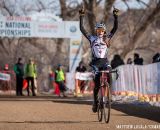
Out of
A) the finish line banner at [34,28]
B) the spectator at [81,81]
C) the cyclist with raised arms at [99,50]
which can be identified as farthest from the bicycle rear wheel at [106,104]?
the finish line banner at [34,28]

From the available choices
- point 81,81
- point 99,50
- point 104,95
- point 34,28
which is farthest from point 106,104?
point 34,28

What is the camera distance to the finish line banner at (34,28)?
32219 millimetres

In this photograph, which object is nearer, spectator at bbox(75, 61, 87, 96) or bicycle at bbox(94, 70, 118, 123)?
bicycle at bbox(94, 70, 118, 123)

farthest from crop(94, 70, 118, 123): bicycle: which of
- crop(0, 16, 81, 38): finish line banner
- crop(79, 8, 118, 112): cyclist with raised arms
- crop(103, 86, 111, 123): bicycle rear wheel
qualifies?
crop(0, 16, 81, 38): finish line banner

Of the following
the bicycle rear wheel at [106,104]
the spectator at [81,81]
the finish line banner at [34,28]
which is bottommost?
the bicycle rear wheel at [106,104]

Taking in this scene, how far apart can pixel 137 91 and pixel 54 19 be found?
458 inches

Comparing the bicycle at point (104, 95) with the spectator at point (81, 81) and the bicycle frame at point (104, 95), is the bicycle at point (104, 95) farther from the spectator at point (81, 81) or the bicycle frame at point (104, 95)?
the spectator at point (81, 81)

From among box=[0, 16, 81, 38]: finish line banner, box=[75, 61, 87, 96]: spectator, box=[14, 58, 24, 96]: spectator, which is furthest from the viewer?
box=[0, 16, 81, 38]: finish line banner

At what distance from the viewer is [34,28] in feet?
106

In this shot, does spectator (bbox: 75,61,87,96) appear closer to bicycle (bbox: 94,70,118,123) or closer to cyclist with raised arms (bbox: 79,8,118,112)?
cyclist with raised arms (bbox: 79,8,118,112)

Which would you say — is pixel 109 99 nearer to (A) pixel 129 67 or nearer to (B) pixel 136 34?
(A) pixel 129 67

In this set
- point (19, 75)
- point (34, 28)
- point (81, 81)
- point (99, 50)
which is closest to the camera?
point (99, 50)

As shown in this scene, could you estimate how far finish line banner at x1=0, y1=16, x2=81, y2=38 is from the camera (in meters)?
32.2

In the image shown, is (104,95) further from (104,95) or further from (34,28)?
(34,28)
